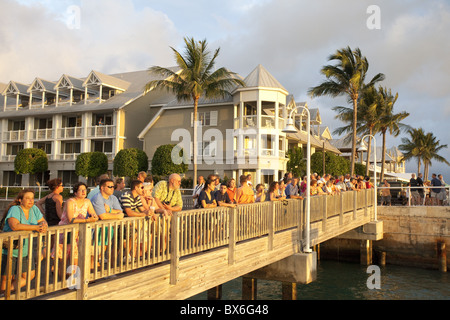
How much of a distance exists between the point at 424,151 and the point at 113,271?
7733 centimetres

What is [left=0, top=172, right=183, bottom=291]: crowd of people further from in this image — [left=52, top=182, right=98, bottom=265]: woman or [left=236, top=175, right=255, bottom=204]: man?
[left=236, top=175, right=255, bottom=204]: man

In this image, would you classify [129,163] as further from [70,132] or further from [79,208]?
[79,208]

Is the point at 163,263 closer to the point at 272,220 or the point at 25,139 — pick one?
the point at 272,220

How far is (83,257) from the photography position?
4953 mm

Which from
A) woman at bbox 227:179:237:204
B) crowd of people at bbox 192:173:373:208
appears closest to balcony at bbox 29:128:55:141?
crowd of people at bbox 192:173:373:208

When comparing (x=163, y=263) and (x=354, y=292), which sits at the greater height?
(x=163, y=263)

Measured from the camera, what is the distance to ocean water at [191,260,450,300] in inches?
640

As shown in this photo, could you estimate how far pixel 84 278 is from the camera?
4.97 metres

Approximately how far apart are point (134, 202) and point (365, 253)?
18407 mm

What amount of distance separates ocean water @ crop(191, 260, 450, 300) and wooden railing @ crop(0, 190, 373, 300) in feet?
21.9

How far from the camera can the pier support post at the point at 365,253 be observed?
2166 centimetres

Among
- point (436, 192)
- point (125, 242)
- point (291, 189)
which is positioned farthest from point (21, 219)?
point (436, 192)

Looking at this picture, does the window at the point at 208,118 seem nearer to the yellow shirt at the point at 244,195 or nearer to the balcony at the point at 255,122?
the balcony at the point at 255,122
